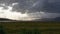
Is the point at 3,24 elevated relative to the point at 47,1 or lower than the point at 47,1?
lower

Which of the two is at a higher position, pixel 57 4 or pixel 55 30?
pixel 57 4

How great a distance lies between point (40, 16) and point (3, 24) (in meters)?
0.51

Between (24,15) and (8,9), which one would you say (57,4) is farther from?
(8,9)

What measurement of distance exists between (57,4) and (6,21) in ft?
2.45

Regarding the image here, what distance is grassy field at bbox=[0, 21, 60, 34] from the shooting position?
2.78 m

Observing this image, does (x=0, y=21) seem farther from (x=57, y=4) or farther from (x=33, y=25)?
(x=57, y=4)

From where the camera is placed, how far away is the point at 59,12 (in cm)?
288

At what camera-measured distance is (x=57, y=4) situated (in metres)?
2.93

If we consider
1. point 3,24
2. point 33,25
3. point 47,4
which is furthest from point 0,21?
point 47,4

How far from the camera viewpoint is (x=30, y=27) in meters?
2.82

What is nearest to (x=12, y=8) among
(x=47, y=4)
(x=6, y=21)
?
(x=6, y=21)

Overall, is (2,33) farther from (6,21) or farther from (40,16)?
(40,16)

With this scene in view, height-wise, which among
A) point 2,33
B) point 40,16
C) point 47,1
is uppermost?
point 47,1

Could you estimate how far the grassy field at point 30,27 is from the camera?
2.78 m
